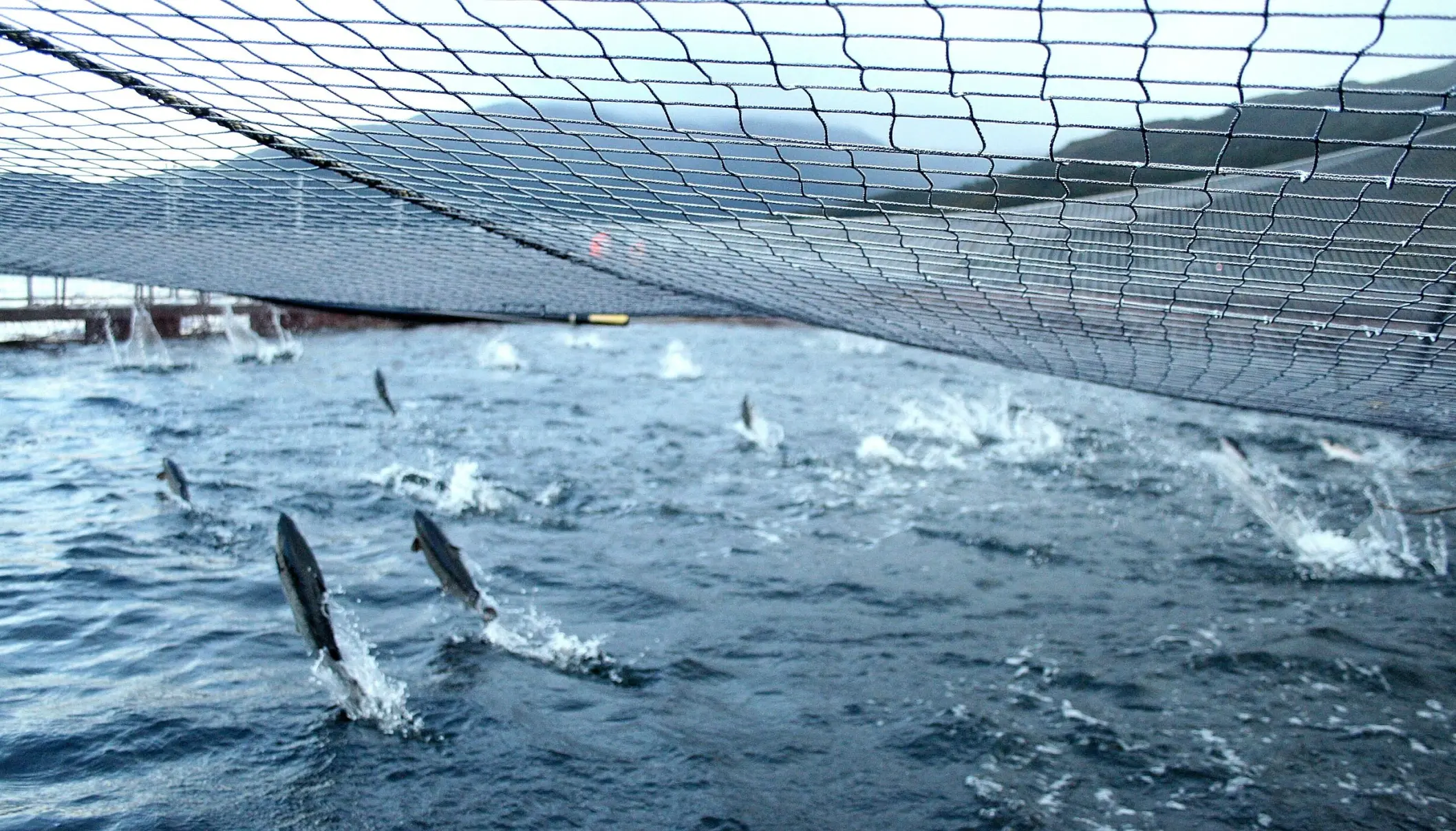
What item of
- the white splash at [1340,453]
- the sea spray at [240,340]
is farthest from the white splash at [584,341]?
the white splash at [1340,453]

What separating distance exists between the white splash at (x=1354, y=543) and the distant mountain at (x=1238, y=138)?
326 cm

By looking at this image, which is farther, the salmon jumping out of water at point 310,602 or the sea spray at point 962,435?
the sea spray at point 962,435

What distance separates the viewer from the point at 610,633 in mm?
5473

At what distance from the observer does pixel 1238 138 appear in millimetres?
2207

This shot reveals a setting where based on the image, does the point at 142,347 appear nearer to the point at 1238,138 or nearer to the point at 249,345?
the point at 249,345

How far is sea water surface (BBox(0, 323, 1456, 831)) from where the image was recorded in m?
3.85

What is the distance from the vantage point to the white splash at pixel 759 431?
10.8 metres

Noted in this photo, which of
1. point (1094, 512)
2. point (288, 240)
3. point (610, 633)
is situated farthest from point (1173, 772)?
point (288, 240)

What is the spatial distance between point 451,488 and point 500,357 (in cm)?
992

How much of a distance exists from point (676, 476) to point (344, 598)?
13.0ft

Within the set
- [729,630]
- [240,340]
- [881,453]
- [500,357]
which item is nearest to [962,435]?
[881,453]

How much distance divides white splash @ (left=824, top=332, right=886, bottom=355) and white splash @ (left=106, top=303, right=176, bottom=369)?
39.7 ft

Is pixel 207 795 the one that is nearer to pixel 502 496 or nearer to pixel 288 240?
pixel 288 240

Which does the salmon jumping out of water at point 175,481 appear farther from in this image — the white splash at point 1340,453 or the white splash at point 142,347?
the white splash at point 1340,453
